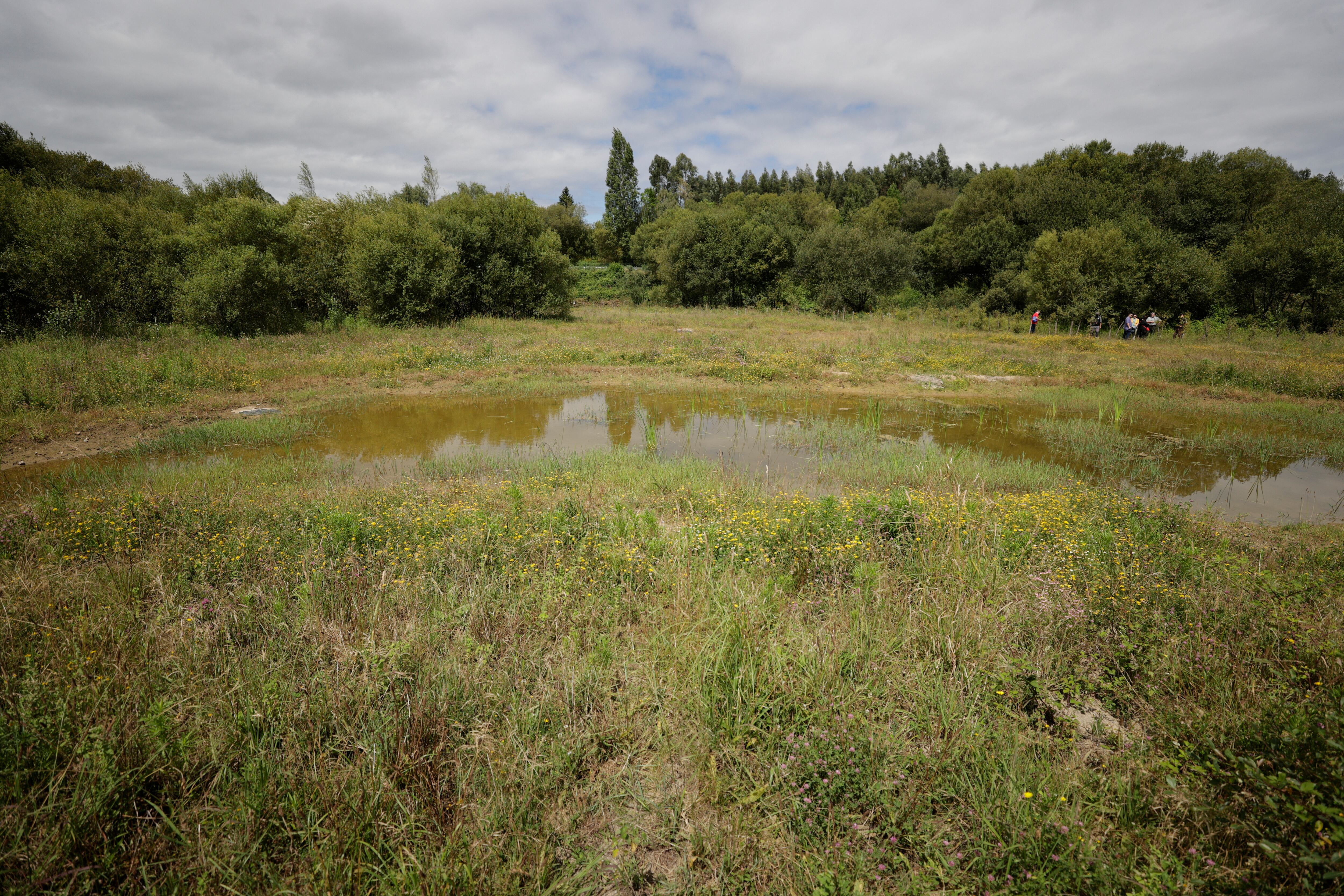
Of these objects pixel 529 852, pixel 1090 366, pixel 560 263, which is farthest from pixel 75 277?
pixel 1090 366

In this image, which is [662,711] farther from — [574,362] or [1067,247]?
[1067,247]

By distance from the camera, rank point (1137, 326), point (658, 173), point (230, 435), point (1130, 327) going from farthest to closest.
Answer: point (658, 173) → point (1137, 326) → point (1130, 327) → point (230, 435)

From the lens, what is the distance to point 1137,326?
94.4 ft

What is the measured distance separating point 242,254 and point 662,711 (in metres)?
27.4

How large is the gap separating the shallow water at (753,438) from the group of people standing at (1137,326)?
17.9 meters

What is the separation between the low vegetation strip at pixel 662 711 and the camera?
8.52 ft

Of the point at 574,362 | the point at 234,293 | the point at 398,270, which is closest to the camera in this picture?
the point at 574,362

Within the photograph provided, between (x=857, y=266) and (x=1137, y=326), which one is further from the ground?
(x=857, y=266)

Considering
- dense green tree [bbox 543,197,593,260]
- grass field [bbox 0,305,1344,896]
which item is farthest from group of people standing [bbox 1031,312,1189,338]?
dense green tree [bbox 543,197,593,260]

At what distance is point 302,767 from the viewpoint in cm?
304

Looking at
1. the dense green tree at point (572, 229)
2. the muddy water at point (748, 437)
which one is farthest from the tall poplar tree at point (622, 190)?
the muddy water at point (748, 437)

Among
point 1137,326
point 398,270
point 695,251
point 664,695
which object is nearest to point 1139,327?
point 1137,326

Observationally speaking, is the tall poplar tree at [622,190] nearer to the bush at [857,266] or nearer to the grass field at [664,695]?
the bush at [857,266]

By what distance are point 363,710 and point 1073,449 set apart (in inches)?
546
